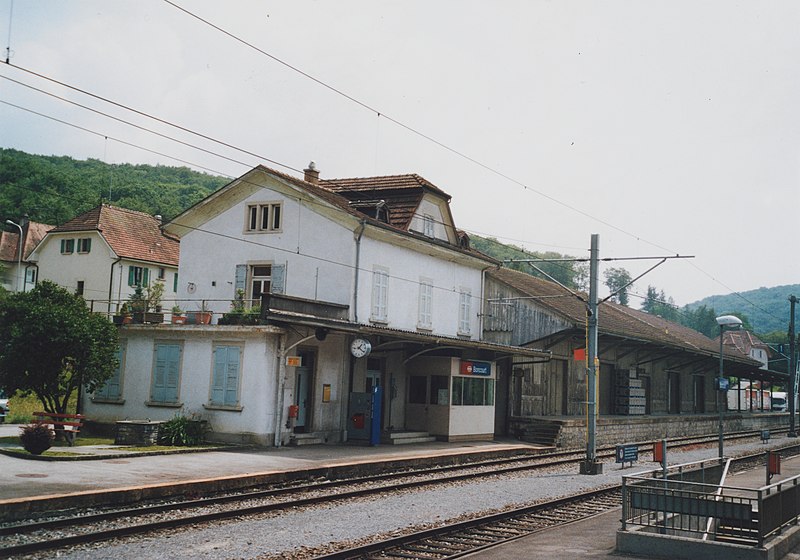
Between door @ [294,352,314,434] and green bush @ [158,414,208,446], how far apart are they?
306 centimetres

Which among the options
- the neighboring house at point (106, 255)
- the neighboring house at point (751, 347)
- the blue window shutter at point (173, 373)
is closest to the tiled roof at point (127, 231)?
the neighboring house at point (106, 255)

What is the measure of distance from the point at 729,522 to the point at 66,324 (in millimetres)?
17177

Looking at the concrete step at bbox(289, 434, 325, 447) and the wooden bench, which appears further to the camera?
the concrete step at bbox(289, 434, 325, 447)

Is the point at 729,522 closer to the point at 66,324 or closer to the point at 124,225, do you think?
the point at 66,324

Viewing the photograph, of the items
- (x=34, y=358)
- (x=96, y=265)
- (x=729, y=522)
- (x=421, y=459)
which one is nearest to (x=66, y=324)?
(x=34, y=358)

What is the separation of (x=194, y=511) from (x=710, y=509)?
787 centimetres

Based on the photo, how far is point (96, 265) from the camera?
50469 millimetres

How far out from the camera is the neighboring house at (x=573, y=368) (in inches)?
1342

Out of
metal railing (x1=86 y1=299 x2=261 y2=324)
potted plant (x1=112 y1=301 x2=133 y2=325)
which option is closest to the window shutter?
metal railing (x1=86 y1=299 x2=261 y2=324)

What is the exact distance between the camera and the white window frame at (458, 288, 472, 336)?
34.1 metres

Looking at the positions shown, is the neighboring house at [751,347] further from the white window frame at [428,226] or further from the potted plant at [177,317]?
the potted plant at [177,317]

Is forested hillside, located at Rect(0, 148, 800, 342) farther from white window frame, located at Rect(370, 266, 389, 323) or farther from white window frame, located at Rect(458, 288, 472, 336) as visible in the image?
white window frame, located at Rect(370, 266, 389, 323)

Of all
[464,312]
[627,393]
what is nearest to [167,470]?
[464,312]

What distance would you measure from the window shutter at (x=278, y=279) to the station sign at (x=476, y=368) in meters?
6.83
